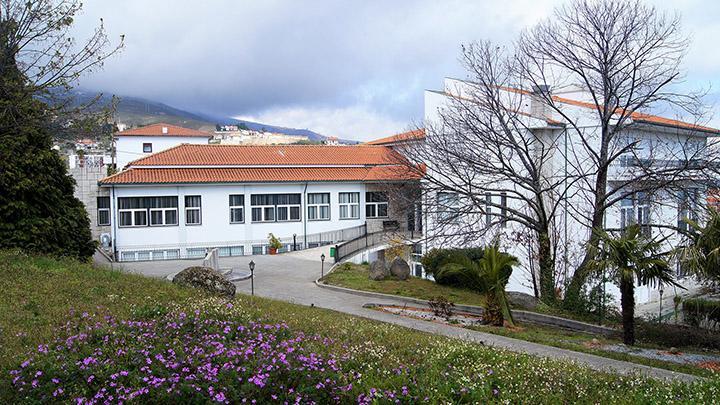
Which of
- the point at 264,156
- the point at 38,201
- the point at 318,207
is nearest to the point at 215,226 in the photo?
the point at 318,207

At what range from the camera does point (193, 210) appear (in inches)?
1447

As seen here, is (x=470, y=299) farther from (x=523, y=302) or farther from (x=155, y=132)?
(x=155, y=132)

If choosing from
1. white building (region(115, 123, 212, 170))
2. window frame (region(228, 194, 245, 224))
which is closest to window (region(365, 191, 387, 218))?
window frame (region(228, 194, 245, 224))

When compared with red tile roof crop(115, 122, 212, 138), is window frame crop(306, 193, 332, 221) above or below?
below

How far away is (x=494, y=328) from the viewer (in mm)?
14797

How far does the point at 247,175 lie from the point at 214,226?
12.6ft

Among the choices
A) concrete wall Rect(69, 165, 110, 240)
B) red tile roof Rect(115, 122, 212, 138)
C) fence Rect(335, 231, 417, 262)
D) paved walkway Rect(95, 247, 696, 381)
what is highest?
red tile roof Rect(115, 122, 212, 138)

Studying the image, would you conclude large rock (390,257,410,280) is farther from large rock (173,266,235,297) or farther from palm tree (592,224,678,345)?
palm tree (592,224,678,345)

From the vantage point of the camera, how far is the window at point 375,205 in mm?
41594

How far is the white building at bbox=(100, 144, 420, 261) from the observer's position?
35531 mm

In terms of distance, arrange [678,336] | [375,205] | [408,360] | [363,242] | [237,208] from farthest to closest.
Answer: [375,205] → [237,208] → [363,242] → [678,336] → [408,360]

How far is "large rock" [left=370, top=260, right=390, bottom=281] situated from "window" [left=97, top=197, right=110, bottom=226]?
21.4 metres

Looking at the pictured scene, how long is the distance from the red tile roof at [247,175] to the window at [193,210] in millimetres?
1184

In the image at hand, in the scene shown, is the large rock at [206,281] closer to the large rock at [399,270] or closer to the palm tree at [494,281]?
the palm tree at [494,281]
